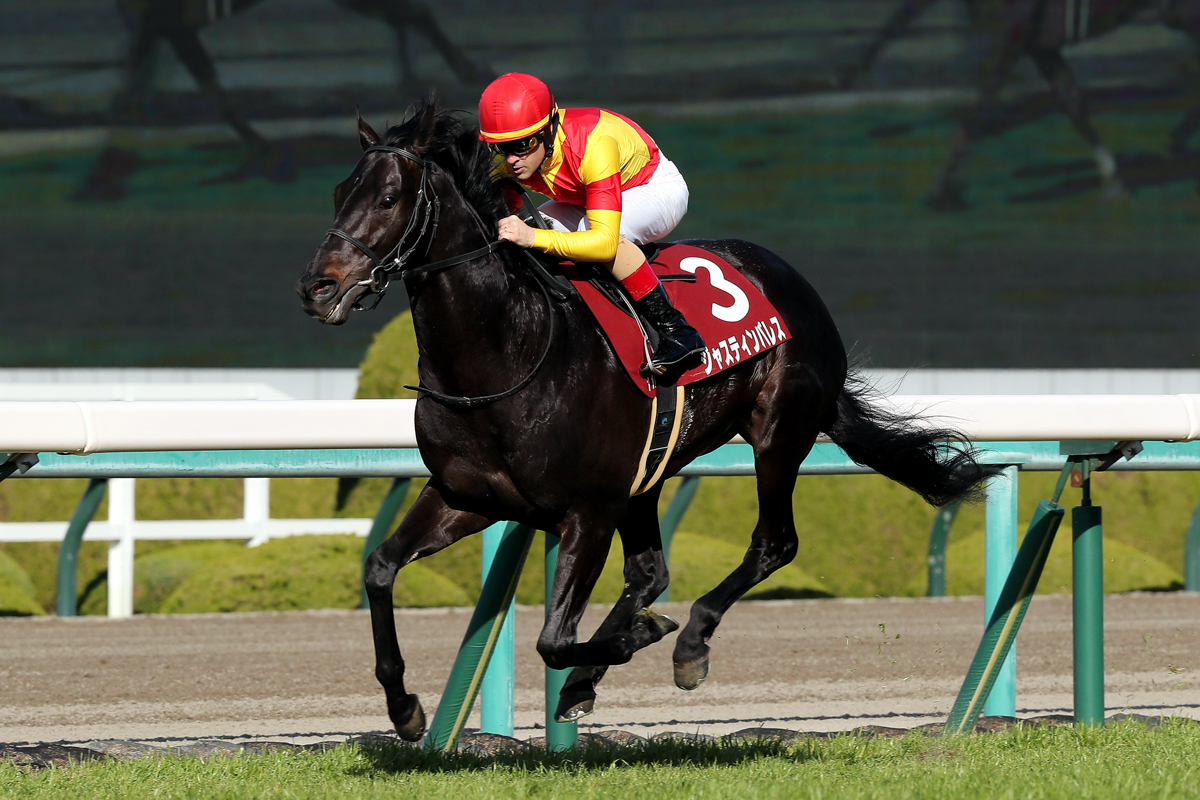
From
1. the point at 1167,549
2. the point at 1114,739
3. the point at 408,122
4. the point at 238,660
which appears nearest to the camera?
the point at 408,122

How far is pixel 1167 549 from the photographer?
884 cm

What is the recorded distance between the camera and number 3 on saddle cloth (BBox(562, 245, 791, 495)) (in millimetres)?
3094

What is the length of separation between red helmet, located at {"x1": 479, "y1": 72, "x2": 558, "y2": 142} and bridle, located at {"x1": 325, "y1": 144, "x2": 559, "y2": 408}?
16 centimetres

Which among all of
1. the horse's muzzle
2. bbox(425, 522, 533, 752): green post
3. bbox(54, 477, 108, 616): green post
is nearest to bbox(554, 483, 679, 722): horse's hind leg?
bbox(425, 522, 533, 752): green post

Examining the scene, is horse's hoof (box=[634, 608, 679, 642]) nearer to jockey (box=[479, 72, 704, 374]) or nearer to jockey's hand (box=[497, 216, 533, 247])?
jockey (box=[479, 72, 704, 374])

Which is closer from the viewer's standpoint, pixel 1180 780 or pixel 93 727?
pixel 1180 780

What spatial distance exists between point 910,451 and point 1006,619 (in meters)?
0.55

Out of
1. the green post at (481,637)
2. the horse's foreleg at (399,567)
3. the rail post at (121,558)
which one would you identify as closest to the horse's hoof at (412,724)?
the horse's foreleg at (399,567)

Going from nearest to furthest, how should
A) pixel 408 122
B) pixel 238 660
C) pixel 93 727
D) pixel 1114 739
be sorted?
pixel 408 122 < pixel 1114 739 < pixel 93 727 < pixel 238 660

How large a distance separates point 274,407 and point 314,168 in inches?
373

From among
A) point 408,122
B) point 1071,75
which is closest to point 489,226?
point 408,122

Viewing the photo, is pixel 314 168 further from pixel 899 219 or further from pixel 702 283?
pixel 702 283

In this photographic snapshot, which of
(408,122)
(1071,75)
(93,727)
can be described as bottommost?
(93,727)

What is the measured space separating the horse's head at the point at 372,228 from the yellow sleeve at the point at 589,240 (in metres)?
0.28
